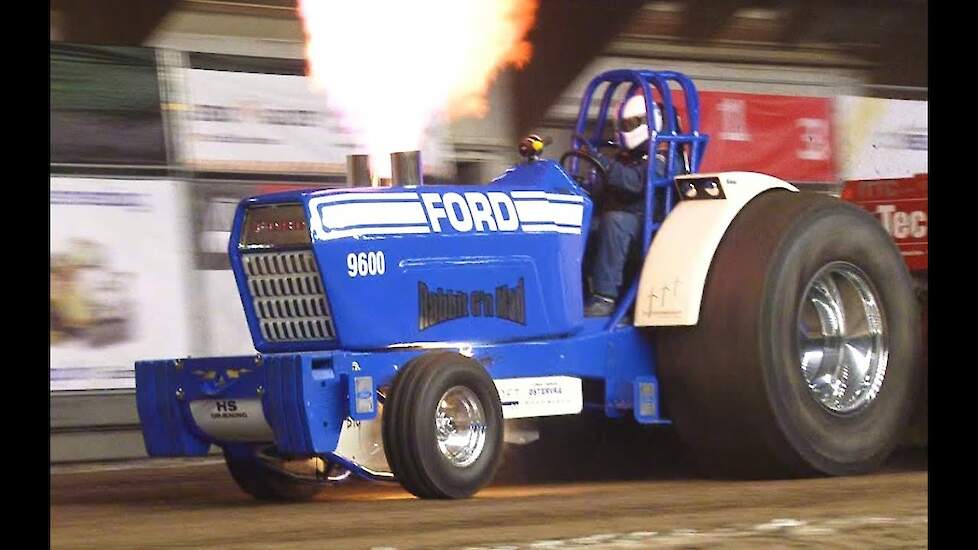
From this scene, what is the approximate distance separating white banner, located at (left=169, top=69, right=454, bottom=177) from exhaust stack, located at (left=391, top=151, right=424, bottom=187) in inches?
160

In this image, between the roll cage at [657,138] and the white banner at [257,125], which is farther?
the white banner at [257,125]

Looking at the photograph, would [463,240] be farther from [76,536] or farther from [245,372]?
[76,536]

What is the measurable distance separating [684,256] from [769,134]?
23.7 ft

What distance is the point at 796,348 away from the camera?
33.6ft

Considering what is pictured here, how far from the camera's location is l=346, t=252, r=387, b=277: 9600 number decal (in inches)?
369

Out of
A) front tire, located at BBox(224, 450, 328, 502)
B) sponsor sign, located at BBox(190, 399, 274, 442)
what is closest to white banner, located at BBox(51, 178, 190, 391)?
front tire, located at BBox(224, 450, 328, 502)

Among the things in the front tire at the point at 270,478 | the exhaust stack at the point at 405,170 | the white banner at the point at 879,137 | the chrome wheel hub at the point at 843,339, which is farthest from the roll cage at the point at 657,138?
the white banner at the point at 879,137

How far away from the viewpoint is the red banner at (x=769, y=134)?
16828mm

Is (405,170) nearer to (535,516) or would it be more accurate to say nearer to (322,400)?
(322,400)

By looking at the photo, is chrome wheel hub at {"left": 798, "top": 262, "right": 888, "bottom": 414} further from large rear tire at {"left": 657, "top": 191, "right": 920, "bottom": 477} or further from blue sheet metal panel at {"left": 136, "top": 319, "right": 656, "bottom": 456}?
blue sheet metal panel at {"left": 136, "top": 319, "right": 656, "bottom": 456}

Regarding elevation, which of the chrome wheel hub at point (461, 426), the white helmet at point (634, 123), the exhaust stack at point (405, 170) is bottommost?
the chrome wheel hub at point (461, 426)

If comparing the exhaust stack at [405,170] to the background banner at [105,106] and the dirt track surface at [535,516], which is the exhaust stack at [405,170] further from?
the background banner at [105,106]

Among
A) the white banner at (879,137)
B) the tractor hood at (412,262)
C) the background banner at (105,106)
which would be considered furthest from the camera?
the white banner at (879,137)

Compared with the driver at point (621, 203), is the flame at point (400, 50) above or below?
above
